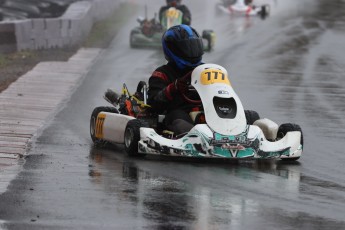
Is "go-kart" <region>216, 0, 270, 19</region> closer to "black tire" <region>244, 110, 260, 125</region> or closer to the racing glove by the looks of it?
"black tire" <region>244, 110, 260, 125</region>

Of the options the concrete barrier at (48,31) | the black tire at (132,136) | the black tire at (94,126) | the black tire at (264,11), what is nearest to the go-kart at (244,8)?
the black tire at (264,11)

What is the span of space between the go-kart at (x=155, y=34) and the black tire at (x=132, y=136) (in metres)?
13.0

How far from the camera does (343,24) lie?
2962 centimetres

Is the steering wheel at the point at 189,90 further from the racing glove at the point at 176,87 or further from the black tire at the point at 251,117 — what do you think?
the black tire at the point at 251,117

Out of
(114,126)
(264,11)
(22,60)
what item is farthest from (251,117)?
(264,11)

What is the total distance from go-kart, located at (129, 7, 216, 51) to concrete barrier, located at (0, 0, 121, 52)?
126cm

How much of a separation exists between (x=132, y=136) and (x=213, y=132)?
857 mm

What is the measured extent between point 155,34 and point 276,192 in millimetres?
15808

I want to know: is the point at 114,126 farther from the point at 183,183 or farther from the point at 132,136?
the point at 183,183

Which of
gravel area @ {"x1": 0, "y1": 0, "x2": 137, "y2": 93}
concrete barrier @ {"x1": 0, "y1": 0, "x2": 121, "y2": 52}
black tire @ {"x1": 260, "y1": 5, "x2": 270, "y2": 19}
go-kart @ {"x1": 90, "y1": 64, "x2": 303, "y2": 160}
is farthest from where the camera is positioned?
black tire @ {"x1": 260, "y1": 5, "x2": 270, "y2": 19}

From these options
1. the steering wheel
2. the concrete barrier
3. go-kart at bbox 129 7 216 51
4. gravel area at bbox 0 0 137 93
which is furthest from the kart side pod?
go-kart at bbox 129 7 216 51

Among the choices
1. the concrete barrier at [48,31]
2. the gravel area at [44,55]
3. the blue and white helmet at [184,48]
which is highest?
the blue and white helmet at [184,48]

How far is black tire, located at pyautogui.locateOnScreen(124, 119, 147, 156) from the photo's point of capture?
9.76 metres

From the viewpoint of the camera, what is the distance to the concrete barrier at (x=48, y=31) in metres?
19.9
